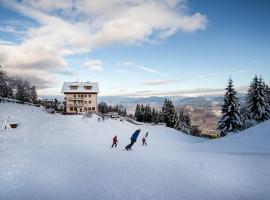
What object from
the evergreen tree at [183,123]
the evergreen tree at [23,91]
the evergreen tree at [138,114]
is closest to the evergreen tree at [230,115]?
the evergreen tree at [183,123]

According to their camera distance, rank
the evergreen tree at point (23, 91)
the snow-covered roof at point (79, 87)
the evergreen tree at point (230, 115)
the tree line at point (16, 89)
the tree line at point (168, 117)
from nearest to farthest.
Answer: the evergreen tree at point (230, 115)
the tree line at point (16, 89)
the tree line at point (168, 117)
the snow-covered roof at point (79, 87)
the evergreen tree at point (23, 91)

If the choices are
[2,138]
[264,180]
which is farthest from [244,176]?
[2,138]

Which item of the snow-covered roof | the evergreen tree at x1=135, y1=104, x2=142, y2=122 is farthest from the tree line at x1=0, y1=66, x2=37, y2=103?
the evergreen tree at x1=135, y1=104, x2=142, y2=122

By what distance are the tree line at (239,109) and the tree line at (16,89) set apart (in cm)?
4449

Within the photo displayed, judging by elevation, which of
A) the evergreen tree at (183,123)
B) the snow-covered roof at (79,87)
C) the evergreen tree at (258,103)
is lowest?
the evergreen tree at (183,123)

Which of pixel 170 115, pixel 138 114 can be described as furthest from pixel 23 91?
pixel 170 115

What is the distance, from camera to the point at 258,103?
5309cm

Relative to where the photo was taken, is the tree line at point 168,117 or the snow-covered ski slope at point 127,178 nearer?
the snow-covered ski slope at point 127,178

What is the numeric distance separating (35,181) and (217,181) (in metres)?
7.15

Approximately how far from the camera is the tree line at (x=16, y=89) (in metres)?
64.7

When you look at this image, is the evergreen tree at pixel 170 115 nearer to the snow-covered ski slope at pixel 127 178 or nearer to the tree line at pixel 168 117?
the tree line at pixel 168 117

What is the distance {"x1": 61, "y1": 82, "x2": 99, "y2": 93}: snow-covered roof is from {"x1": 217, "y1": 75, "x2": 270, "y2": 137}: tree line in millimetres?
46511

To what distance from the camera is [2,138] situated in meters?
20.9

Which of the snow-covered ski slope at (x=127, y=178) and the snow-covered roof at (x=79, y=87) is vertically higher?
the snow-covered roof at (x=79, y=87)
